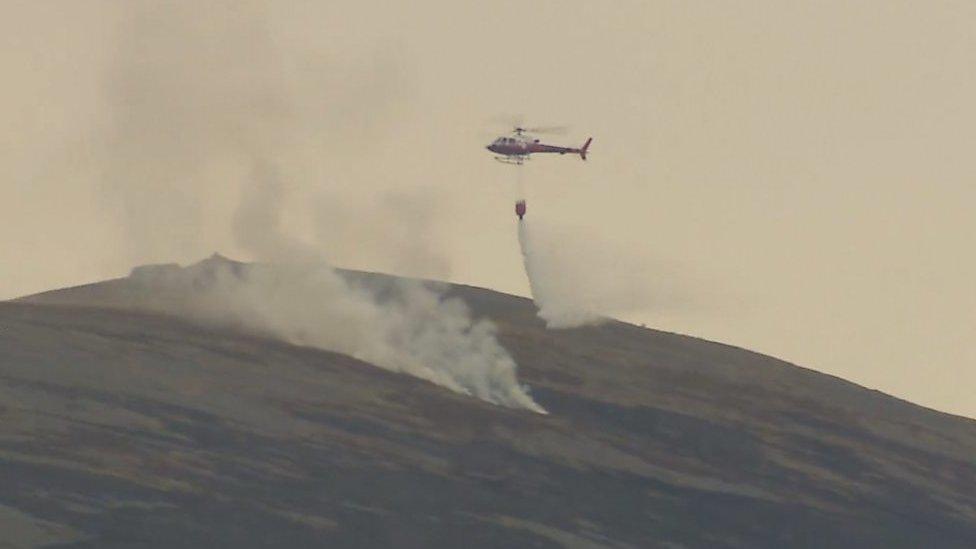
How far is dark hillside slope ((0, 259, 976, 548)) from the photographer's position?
123375 mm

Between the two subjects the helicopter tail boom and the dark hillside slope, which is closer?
the dark hillside slope

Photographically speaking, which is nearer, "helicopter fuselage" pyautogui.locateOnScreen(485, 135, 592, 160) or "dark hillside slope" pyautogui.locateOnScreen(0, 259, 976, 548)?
"dark hillside slope" pyautogui.locateOnScreen(0, 259, 976, 548)

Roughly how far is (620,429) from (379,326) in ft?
107

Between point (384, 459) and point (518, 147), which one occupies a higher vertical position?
point (518, 147)

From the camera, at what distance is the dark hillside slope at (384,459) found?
12338 centimetres

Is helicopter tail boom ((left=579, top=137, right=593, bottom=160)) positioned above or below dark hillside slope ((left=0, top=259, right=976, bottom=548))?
above

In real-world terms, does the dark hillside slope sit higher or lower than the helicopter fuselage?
lower

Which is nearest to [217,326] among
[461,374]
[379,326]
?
[379,326]

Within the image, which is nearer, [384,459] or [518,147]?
[384,459]

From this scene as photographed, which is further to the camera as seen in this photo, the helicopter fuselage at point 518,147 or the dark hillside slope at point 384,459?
the helicopter fuselage at point 518,147

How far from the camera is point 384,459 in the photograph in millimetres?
142625

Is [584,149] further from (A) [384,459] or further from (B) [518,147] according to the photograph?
(A) [384,459]

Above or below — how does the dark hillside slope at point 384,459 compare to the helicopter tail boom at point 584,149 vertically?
below

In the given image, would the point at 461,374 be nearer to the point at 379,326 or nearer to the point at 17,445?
the point at 379,326
